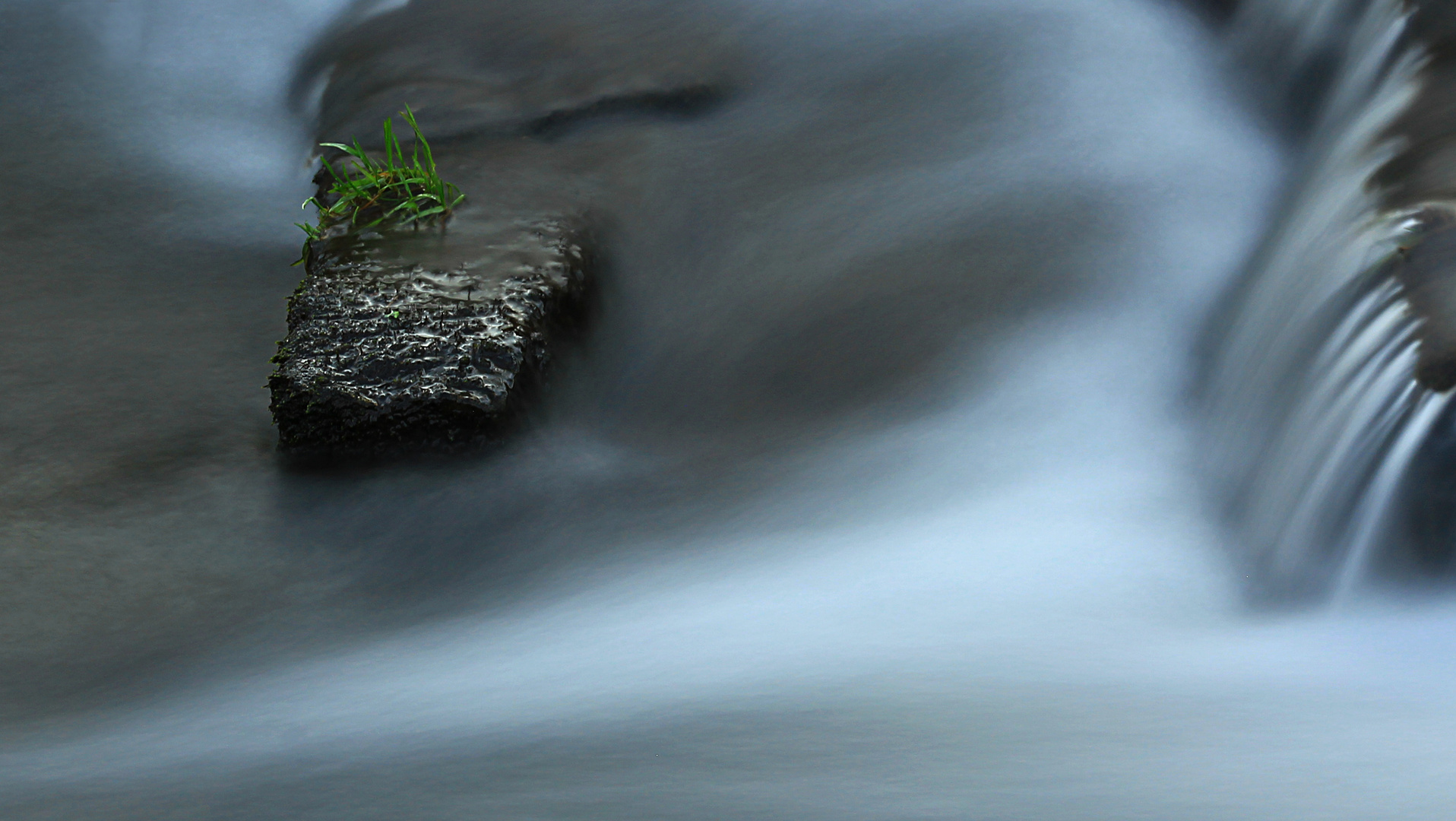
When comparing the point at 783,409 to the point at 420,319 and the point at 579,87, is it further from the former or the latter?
the point at 579,87

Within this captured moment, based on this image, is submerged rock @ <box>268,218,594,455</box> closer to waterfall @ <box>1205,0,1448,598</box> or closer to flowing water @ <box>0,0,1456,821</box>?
flowing water @ <box>0,0,1456,821</box>

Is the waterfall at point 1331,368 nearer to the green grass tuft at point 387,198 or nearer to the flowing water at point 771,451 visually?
the flowing water at point 771,451

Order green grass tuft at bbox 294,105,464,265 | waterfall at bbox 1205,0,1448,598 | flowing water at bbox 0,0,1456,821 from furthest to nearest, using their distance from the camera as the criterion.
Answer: green grass tuft at bbox 294,105,464,265 < waterfall at bbox 1205,0,1448,598 < flowing water at bbox 0,0,1456,821

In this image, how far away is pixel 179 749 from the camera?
2.54m

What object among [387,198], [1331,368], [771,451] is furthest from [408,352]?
[1331,368]

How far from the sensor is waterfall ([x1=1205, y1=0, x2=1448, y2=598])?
2691mm

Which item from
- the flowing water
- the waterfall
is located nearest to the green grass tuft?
the flowing water

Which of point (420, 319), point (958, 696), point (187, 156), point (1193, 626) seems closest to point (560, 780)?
point (958, 696)

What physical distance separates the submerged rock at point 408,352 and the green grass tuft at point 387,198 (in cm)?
21

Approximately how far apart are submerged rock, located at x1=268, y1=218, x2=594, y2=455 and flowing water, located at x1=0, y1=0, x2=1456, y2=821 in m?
0.11

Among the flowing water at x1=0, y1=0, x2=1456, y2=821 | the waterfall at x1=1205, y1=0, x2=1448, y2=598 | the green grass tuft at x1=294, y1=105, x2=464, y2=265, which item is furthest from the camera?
the green grass tuft at x1=294, y1=105, x2=464, y2=265

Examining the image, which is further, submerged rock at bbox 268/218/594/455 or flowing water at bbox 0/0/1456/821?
submerged rock at bbox 268/218/594/455

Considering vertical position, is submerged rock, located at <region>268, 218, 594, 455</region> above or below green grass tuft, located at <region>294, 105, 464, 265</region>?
below

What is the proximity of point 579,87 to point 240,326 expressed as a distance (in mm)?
1461
